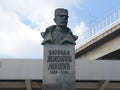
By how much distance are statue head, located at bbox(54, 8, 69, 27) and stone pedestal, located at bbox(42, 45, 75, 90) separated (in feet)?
2.89

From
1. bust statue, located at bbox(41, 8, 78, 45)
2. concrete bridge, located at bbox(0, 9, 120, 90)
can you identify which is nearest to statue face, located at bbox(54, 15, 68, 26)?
bust statue, located at bbox(41, 8, 78, 45)

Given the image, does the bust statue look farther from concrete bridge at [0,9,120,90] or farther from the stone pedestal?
concrete bridge at [0,9,120,90]

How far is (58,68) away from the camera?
15734 millimetres

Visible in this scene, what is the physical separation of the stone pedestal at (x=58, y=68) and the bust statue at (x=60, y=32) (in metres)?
0.22

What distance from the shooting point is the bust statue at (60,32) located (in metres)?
16.0

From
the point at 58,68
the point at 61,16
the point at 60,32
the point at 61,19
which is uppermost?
the point at 61,16

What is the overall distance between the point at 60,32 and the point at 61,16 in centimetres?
63

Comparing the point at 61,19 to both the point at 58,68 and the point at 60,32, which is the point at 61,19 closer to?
the point at 60,32

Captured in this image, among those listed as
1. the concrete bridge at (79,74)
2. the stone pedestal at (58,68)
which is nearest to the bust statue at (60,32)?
the stone pedestal at (58,68)

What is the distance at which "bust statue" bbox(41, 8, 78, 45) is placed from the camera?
16.0 metres

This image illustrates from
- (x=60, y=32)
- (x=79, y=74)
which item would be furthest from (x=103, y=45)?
(x=60, y=32)

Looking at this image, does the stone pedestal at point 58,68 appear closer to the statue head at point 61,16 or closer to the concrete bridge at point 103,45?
the statue head at point 61,16

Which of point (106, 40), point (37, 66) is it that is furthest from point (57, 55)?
point (106, 40)

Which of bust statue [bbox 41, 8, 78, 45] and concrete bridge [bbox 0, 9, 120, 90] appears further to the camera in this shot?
concrete bridge [bbox 0, 9, 120, 90]
